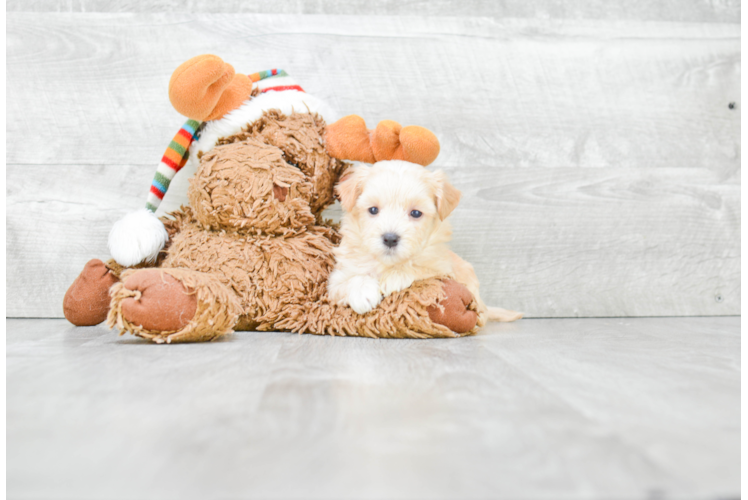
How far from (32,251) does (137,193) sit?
0.31m

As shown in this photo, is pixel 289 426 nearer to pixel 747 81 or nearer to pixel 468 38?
pixel 468 38

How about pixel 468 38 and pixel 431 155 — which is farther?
pixel 468 38

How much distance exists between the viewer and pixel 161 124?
1.41m

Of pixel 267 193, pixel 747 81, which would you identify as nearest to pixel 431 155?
pixel 267 193

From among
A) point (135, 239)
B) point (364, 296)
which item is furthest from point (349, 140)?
point (135, 239)

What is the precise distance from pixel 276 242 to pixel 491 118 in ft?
2.36

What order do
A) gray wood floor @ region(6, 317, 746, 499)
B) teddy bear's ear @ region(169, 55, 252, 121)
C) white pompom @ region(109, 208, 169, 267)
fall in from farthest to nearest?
1. white pompom @ region(109, 208, 169, 267)
2. teddy bear's ear @ region(169, 55, 252, 121)
3. gray wood floor @ region(6, 317, 746, 499)

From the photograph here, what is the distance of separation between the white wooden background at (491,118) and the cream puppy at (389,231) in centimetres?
37

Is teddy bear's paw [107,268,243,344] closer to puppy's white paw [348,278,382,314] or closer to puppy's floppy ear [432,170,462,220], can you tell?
puppy's white paw [348,278,382,314]

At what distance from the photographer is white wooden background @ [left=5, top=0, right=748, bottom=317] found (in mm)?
1407

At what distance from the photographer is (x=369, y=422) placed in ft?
1.80

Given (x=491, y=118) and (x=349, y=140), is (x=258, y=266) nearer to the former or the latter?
(x=349, y=140)

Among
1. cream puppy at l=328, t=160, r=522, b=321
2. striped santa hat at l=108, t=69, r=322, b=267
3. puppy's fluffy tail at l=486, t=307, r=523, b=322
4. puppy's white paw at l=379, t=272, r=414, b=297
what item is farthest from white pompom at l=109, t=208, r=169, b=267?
puppy's fluffy tail at l=486, t=307, r=523, b=322

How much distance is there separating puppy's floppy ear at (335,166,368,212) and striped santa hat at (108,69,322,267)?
0.21 metres
